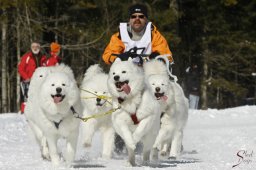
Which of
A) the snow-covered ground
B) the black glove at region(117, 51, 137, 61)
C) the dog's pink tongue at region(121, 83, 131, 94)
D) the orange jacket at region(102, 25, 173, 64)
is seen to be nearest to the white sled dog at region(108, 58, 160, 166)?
the dog's pink tongue at region(121, 83, 131, 94)

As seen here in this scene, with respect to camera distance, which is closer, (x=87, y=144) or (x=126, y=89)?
(x=126, y=89)

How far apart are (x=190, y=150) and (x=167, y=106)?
1.82 meters

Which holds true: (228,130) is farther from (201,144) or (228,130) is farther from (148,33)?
(148,33)

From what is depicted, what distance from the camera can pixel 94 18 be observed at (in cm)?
2467

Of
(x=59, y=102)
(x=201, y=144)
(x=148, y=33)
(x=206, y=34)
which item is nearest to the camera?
(x=59, y=102)

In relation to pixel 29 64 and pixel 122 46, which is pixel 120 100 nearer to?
pixel 122 46

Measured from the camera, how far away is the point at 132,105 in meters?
6.68

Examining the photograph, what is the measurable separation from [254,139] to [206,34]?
1898 centimetres

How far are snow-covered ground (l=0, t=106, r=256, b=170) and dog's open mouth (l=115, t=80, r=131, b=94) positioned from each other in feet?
2.61

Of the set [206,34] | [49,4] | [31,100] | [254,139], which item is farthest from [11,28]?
[31,100]

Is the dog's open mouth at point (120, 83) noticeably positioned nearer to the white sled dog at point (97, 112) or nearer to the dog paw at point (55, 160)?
the dog paw at point (55, 160)

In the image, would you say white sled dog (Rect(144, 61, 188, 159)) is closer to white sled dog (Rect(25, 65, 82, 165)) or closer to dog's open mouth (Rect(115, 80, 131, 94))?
dog's open mouth (Rect(115, 80, 131, 94))

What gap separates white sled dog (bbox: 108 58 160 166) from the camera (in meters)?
6.64

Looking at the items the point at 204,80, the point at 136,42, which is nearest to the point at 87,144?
the point at 136,42
